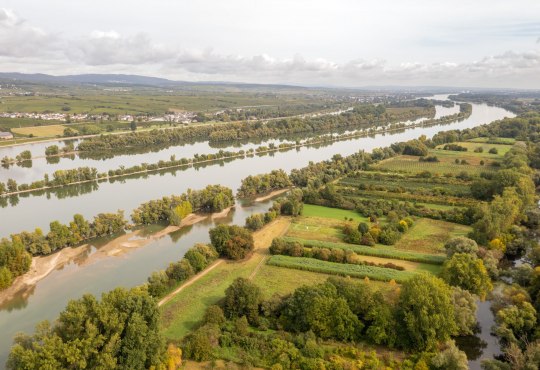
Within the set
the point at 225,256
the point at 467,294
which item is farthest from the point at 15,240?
the point at 467,294

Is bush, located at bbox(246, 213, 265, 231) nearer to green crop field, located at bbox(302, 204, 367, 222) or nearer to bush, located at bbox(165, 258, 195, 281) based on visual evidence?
green crop field, located at bbox(302, 204, 367, 222)

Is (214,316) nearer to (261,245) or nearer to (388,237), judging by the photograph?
(261,245)

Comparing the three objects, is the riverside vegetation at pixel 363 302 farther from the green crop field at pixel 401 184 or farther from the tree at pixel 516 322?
the green crop field at pixel 401 184

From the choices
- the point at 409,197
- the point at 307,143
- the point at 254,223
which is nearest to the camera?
the point at 254,223

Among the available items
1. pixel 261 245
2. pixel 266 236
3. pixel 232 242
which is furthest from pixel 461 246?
pixel 232 242

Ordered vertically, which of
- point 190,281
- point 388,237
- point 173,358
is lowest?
point 190,281

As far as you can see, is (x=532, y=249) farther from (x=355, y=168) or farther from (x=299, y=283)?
(x=355, y=168)

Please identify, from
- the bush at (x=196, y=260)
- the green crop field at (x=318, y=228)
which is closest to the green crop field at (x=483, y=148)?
the green crop field at (x=318, y=228)
